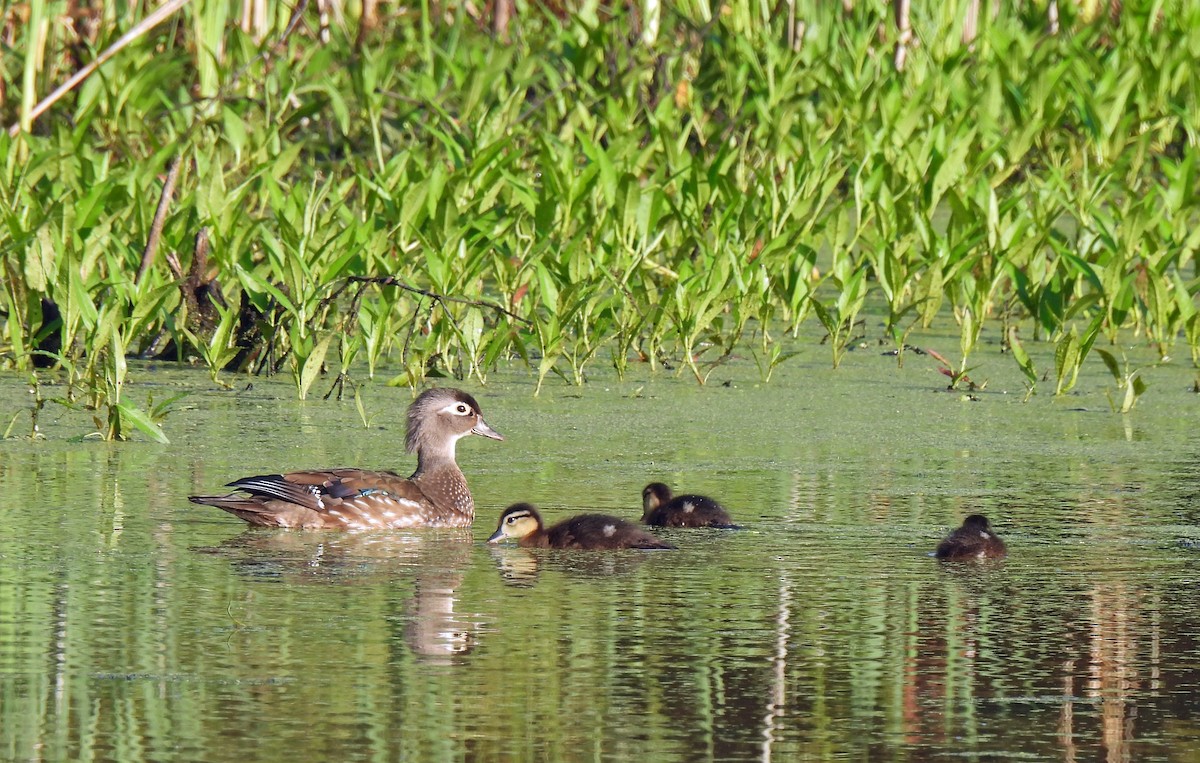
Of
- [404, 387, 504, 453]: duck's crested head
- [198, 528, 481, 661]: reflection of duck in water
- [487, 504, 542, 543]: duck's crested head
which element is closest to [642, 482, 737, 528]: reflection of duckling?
[487, 504, 542, 543]: duck's crested head

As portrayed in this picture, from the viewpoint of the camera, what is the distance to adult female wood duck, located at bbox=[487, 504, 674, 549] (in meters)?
5.62

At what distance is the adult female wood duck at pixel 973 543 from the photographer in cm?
545

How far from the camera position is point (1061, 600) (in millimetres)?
5086

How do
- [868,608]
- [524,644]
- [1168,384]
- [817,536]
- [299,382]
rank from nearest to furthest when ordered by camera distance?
1. [524,644]
2. [868,608]
3. [817,536]
4. [299,382]
5. [1168,384]

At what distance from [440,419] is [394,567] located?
4.14 feet

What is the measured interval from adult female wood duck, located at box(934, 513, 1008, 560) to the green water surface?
0.07m

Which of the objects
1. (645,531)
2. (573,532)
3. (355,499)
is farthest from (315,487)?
(645,531)

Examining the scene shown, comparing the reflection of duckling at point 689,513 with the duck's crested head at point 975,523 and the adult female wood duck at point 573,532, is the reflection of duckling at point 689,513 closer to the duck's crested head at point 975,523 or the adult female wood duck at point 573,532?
the adult female wood duck at point 573,532

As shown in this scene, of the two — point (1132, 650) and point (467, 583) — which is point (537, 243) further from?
point (1132, 650)

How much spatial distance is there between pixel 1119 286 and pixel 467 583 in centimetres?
466

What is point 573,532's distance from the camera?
5.70 m

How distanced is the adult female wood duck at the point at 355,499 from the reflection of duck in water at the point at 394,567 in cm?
5

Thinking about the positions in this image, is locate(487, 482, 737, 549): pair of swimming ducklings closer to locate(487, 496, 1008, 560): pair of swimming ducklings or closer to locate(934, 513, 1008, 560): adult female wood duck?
locate(487, 496, 1008, 560): pair of swimming ducklings

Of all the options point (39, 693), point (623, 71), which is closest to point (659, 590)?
point (39, 693)
